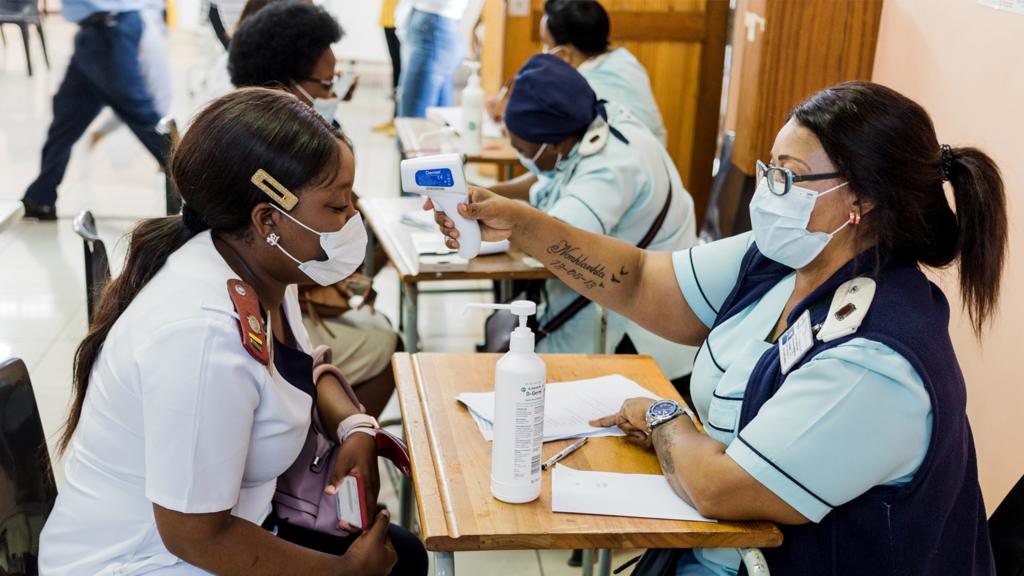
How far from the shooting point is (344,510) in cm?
177

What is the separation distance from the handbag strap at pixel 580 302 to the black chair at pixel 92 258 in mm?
1282

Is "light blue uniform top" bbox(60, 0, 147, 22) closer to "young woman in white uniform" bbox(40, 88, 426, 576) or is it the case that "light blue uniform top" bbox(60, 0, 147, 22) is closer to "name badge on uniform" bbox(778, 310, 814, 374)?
"young woman in white uniform" bbox(40, 88, 426, 576)

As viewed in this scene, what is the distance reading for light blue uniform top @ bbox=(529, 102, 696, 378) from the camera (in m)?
2.77

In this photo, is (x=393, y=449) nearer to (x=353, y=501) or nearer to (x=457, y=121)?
(x=353, y=501)

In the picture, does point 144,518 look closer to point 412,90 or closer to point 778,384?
point 778,384

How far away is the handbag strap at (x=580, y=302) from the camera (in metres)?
2.89

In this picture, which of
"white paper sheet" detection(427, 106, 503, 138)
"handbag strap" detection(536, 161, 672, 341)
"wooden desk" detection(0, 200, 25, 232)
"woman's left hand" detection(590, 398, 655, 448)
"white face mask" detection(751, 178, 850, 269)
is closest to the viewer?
"white face mask" detection(751, 178, 850, 269)

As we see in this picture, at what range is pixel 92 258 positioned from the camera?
7.13ft

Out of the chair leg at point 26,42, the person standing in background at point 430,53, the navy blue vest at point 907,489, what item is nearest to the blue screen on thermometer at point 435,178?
the navy blue vest at point 907,489

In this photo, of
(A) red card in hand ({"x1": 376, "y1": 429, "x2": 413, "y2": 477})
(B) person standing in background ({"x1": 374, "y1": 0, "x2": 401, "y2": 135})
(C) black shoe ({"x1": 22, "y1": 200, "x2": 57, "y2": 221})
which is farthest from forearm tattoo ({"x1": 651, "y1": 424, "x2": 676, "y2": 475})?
(B) person standing in background ({"x1": 374, "y1": 0, "x2": 401, "y2": 135})

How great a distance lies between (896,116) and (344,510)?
1.13 m

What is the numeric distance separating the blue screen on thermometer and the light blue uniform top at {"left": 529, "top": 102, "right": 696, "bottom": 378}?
84cm

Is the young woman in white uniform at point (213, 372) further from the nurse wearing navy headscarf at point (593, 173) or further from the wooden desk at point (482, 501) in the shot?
the nurse wearing navy headscarf at point (593, 173)

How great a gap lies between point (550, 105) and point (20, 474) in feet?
5.58
